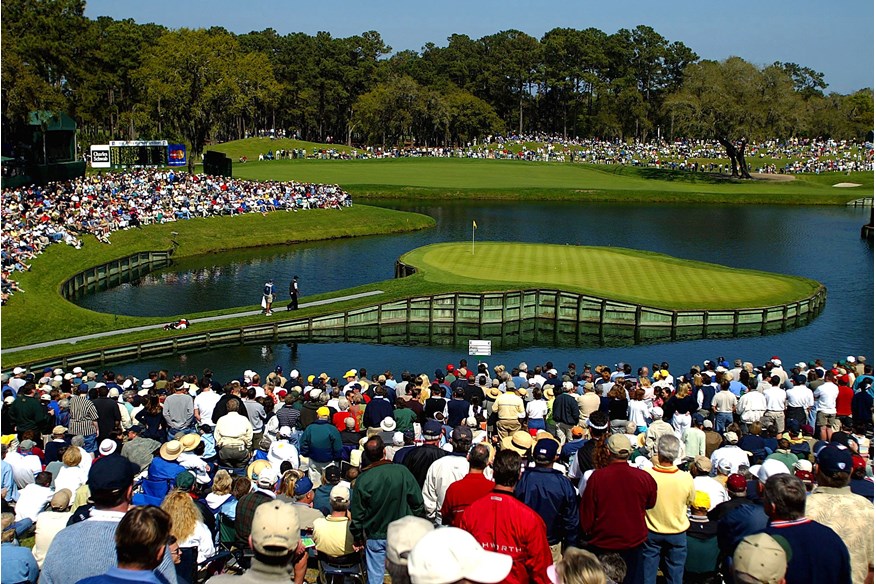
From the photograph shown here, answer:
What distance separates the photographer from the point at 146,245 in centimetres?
6003

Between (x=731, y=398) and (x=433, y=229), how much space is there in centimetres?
5859

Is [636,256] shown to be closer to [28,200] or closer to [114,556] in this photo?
[28,200]

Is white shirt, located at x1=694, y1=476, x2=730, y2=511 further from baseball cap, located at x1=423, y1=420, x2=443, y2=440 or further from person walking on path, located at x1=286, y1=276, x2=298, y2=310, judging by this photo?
person walking on path, located at x1=286, y1=276, x2=298, y2=310

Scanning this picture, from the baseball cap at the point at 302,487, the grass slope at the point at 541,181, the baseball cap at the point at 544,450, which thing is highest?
the grass slope at the point at 541,181

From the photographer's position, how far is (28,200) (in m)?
56.3

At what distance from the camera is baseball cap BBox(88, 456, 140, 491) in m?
8.20

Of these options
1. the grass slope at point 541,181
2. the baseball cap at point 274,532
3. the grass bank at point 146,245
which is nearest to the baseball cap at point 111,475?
the baseball cap at point 274,532

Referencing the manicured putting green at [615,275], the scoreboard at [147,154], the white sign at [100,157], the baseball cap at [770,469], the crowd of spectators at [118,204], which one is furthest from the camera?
the scoreboard at [147,154]

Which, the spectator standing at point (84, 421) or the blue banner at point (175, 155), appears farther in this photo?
the blue banner at point (175, 155)

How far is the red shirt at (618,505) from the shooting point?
10.2m

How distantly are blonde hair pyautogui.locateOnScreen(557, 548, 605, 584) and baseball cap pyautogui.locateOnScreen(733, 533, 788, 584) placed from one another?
1264 millimetres

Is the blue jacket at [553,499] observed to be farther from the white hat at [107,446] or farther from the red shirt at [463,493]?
the white hat at [107,446]

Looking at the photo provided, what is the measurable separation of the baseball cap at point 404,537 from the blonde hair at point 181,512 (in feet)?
→ 12.9

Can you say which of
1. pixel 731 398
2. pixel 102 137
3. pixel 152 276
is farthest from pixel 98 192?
pixel 102 137
